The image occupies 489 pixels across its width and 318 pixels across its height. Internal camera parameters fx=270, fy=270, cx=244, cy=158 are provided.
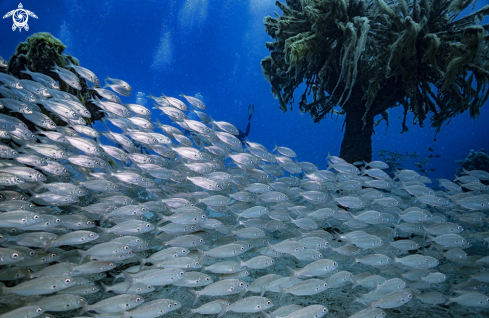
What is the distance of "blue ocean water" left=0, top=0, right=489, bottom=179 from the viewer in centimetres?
2566

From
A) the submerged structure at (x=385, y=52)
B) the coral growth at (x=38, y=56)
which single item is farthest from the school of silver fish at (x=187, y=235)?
the coral growth at (x=38, y=56)

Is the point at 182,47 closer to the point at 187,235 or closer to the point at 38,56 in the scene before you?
the point at 38,56

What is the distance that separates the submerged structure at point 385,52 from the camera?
18.3 feet

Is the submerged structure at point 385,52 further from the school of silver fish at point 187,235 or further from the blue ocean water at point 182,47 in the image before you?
the blue ocean water at point 182,47

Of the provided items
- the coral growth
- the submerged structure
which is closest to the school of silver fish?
the submerged structure

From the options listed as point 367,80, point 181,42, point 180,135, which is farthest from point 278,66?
point 181,42

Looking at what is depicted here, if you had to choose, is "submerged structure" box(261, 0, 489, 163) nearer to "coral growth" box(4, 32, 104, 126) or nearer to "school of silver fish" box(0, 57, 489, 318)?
"school of silver fish" box(0, 57, 489, 318)

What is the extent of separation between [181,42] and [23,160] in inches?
1194

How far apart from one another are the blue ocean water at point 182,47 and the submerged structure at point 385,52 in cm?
1548

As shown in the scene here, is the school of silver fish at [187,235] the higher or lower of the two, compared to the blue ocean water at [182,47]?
lower

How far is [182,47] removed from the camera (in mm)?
30703

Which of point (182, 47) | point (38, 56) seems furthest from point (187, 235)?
point (182, 47)

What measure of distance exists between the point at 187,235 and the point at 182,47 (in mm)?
31024

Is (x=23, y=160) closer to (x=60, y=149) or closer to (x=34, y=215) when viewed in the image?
(x=60, y=149)
